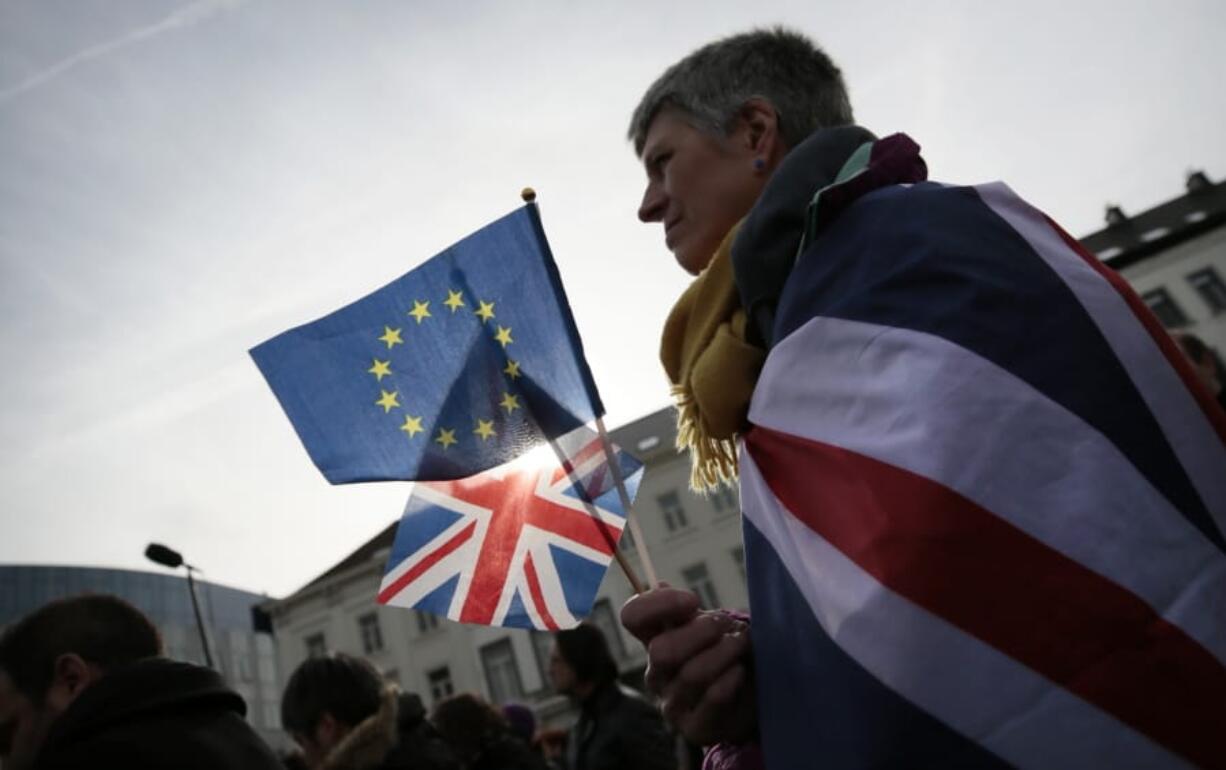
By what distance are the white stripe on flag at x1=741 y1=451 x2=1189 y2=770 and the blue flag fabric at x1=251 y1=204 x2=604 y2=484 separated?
1.44 meters

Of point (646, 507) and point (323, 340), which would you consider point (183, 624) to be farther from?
point (323, 340)

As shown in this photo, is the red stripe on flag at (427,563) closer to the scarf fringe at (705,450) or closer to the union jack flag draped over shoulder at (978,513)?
the scarf fringe at (705,450)

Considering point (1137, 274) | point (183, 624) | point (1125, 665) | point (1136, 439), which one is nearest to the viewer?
point (1125, 665)

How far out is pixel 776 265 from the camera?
1051mm

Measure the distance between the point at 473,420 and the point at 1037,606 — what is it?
1691 mm

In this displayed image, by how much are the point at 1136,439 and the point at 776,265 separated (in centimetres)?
46

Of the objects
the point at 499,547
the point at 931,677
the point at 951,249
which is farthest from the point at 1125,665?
the point at 499,547

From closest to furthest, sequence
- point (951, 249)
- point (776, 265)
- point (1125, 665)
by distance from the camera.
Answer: point (1125, 665)
point (951, 249)
point (776, 265)

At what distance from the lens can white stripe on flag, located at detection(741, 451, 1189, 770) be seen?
68 cm

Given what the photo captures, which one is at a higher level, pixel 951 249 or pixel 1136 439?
pixel 951 249

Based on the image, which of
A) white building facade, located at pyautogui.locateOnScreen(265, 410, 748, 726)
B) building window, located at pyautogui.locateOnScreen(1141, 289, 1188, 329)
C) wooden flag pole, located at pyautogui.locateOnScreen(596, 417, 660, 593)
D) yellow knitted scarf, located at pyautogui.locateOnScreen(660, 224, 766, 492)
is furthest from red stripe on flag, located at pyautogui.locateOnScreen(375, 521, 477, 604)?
building window, located at pyautogui.locateOnScreen(1141, 289, 1188, 329)

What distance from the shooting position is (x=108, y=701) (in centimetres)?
188

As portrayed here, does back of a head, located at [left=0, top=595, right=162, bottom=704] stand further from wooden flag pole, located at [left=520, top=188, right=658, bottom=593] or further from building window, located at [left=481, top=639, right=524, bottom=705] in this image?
building window, located at [left=481, top=639, right=524, bottom=705]

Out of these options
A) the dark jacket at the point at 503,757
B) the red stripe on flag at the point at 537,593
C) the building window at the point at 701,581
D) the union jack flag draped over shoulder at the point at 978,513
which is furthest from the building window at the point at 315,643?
the union jack flag draped over shoulder at the point at 978,513
